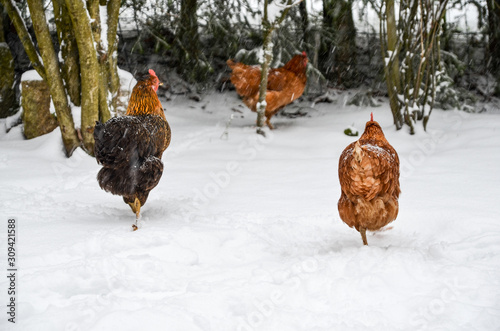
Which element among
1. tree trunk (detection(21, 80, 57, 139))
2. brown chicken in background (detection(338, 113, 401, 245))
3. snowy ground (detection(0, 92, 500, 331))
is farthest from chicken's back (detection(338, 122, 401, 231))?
tree trunk (detection(21, 80, 57, 139))

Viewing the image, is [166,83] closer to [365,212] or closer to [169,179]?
[169,179]

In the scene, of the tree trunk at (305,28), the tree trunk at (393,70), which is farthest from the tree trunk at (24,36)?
the tree trunk at (305,28)

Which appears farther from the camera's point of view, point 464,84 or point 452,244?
point 464,84

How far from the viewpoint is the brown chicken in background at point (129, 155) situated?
300 centimetres

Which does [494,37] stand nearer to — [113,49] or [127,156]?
[113,49]

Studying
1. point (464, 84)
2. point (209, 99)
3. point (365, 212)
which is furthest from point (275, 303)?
point (464, 84)

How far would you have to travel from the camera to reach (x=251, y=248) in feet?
9.34

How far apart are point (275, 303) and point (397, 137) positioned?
4577mm

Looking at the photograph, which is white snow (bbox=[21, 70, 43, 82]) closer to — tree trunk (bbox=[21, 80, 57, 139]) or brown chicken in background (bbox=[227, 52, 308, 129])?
tree trunk (bbox=[21, 80, 57, 139])

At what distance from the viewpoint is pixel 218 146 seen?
607cm

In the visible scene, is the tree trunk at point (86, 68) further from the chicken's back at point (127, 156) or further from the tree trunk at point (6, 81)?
the tree trunk at point (6, 81)

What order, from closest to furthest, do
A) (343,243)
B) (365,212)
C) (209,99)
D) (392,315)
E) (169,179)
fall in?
(392,315) → (365,212) → (343,243) → (169,179) → (209,99)

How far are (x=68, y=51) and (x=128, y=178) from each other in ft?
9.63

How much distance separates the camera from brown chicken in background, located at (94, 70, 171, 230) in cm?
300
